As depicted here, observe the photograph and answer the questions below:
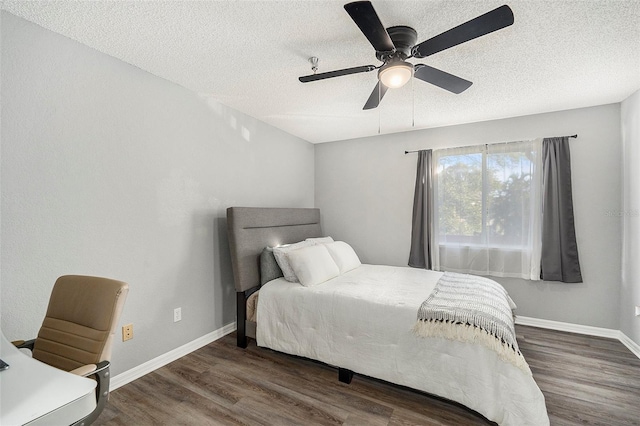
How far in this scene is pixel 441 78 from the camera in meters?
2.01

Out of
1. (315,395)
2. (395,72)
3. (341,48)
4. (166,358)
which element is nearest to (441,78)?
(395,72)

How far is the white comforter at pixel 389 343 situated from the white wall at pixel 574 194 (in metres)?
1.31

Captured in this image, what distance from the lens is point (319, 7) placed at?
1.66 m

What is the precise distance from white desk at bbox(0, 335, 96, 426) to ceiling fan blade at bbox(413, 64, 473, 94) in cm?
225

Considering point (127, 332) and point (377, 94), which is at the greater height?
point (377, 94)

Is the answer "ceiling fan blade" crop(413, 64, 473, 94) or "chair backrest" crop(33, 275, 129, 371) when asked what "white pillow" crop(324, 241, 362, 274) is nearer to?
"ceiling fan blade" crop(413, 64, 473, 94)

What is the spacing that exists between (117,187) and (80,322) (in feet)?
3.75

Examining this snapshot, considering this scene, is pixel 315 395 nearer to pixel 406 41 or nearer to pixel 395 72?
pixel 395 72

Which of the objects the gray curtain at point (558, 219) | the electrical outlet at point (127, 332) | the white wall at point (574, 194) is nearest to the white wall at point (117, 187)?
the electrical outlet at point (127, 332)

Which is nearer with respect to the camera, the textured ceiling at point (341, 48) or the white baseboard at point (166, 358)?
the textured ceiling at point (341, 48)

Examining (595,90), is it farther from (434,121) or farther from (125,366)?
(125,366)

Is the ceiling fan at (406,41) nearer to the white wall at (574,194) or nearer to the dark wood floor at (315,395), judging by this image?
the white wall at (574,194)

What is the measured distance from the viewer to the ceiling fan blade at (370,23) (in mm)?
1336

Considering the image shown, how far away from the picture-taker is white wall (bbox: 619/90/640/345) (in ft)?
8.98
